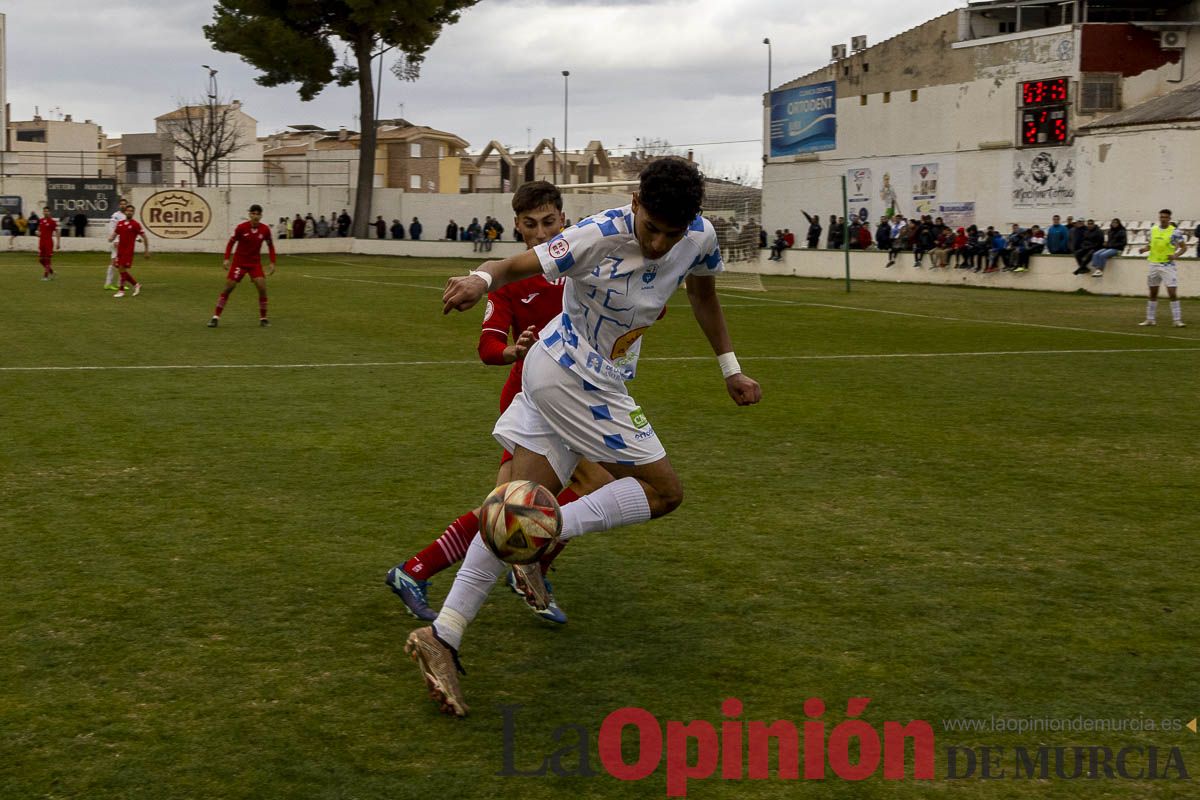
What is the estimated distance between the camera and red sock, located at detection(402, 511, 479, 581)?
568cm

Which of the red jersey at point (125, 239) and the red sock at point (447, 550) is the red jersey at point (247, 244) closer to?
the red jersey at point (125, 239)

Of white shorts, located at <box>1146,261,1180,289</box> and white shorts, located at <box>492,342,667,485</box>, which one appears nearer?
white shorts, located at <box>492,342,667,485</box>

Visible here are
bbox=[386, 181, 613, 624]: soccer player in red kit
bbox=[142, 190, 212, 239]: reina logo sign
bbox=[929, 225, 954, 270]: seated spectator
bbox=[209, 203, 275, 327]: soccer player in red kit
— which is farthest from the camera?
bbox=[142, 190, 212, 239]: reina logo sign

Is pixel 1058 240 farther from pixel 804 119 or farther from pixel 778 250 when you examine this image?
pixel 804 119

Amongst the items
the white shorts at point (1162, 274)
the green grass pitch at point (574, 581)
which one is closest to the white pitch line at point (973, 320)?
the white shorts at point (1162, 274)

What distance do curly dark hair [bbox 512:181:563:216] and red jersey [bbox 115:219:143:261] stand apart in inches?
908

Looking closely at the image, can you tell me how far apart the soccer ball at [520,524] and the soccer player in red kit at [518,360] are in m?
0.55

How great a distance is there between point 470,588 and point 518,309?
5.18 ft

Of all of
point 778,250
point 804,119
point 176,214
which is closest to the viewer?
point 778,250

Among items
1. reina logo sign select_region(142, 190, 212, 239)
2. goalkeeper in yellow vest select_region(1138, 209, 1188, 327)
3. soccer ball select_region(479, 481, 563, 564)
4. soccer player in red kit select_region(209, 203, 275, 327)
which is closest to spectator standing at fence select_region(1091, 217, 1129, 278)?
goalkeeper in yellow vest select_region(1138, 209, 1188, 327)

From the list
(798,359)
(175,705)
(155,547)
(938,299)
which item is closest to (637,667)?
(175,705)

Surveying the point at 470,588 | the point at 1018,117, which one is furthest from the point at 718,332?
the point at 1018,117

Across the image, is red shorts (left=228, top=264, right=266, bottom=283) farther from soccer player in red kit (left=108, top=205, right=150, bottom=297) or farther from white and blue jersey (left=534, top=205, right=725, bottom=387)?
white and blue jersey (left=534, top=205, right=725, bottom=387)

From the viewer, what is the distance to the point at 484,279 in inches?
178
